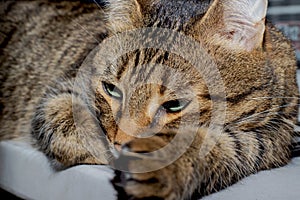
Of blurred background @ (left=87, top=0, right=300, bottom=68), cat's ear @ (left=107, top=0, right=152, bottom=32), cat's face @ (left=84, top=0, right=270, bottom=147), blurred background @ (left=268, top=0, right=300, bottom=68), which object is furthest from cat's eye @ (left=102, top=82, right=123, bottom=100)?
blurred background @ (left=268, top=0, right=300, bottom=68)

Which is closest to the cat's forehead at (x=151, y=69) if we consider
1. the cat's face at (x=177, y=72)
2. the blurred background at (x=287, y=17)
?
the cat's face at (x=177, y=72)

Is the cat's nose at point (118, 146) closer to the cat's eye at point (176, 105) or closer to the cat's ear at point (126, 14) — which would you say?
the cat's eye at point (176, 105)

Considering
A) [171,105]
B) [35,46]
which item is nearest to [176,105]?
[171,105]

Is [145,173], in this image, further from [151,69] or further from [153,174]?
[151,69]

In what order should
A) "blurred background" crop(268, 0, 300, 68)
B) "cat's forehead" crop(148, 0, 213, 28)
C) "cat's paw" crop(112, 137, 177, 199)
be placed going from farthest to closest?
"blurred background" crop(268, 0, 300, 68) → "cat's forehead" crop(148, 0, 213, 28) → "cat's paw" crop(112, 137, 177, 199)

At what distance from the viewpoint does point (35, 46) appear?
3.71 ft

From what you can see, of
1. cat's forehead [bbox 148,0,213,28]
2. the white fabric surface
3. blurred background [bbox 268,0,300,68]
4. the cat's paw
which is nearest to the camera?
the cat's paw

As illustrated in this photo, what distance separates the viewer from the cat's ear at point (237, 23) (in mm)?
794

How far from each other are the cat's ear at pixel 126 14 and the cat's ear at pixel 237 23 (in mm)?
113

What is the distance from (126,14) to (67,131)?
0.78ft

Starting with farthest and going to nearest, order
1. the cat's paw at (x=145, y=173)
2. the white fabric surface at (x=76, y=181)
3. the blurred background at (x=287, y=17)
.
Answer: the blurred background at (x=287, y=17)
the white fabric surface at (x=76, y=181)
the cat's paw at (x=145, y=173)

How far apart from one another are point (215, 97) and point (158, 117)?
0.10 m

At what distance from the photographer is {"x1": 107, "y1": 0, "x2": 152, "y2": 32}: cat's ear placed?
0.85 m

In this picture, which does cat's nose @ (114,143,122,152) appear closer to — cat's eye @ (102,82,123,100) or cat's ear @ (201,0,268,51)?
cat's eye @ (102,82,123,100)
